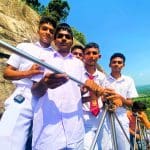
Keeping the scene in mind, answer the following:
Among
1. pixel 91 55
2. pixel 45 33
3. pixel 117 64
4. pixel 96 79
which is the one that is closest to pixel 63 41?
pixel 45 33

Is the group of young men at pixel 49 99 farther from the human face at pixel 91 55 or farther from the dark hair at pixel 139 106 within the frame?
the human face at pixel 91 55

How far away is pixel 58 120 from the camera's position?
11.8 ft

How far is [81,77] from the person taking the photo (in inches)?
155

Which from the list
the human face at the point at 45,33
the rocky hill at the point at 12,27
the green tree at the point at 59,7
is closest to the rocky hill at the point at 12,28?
the rocky hill at the point at 12,27

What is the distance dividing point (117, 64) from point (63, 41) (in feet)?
5.41

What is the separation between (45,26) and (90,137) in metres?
1.58

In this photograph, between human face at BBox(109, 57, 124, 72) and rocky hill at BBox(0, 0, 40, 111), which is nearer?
human face at BBox(109, 57, 124, 72)

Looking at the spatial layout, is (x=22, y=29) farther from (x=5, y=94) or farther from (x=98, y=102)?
(x=98, y=102)

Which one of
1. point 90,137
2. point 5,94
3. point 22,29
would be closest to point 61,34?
point 90,137

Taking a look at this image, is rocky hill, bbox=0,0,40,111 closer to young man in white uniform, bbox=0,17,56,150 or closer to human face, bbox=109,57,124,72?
young man in white uniform, bbox=0,17,56,150

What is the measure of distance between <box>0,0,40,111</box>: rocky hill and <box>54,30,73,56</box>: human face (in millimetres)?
1608

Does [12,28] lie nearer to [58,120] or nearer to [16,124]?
[16,124]

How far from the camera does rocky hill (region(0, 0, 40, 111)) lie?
22.7 feet

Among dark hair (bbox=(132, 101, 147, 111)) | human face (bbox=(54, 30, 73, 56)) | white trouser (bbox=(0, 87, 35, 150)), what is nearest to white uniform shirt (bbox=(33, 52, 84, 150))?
white trouser (bbox=(0, 87, 35, 150))
